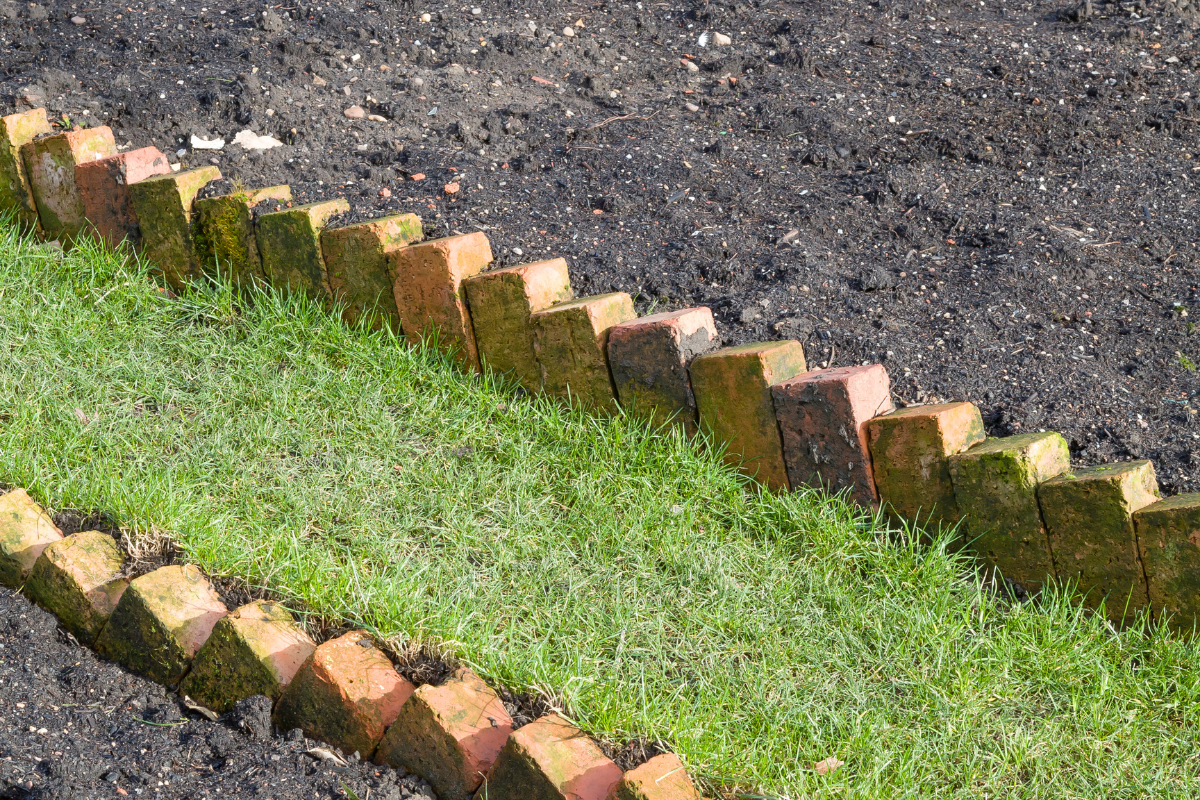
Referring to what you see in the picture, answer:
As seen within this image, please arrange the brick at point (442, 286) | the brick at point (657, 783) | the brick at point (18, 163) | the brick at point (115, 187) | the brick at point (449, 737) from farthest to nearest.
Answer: the brick at point (18, 163) → the brick at point (115, 187) → the brick at point (442, 286) → the brick at point (449, 737) → the brick at point (657, 783)

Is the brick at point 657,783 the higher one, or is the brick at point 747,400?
the brick at point 747,400

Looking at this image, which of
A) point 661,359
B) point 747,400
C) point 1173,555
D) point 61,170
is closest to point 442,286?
point 661,359

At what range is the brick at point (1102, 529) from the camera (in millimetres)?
2480

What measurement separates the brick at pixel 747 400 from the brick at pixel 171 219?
205cm

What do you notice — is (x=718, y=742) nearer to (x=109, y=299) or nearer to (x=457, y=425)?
(x=457, y=425)

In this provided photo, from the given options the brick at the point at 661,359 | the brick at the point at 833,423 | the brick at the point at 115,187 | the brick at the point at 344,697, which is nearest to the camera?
the brick at the point at 344,697

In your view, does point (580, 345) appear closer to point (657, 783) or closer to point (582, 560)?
point (582, 560)

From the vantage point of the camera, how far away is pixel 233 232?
3648 millimetres

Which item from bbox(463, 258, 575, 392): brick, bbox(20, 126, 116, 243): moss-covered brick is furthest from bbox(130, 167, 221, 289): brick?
bbox(463, 258, 575, 392): brick

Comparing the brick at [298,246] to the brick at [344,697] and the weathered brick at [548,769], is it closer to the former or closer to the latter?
the brick at [344,697]

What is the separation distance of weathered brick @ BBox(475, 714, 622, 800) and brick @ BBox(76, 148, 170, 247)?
2810 millimetres

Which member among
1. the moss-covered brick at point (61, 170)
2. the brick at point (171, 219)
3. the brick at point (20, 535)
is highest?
the moss-covered brick at point (61, 170)

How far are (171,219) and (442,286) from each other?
120 centimetres

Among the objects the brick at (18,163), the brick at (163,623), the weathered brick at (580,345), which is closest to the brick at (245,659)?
the brick at (163,623)
